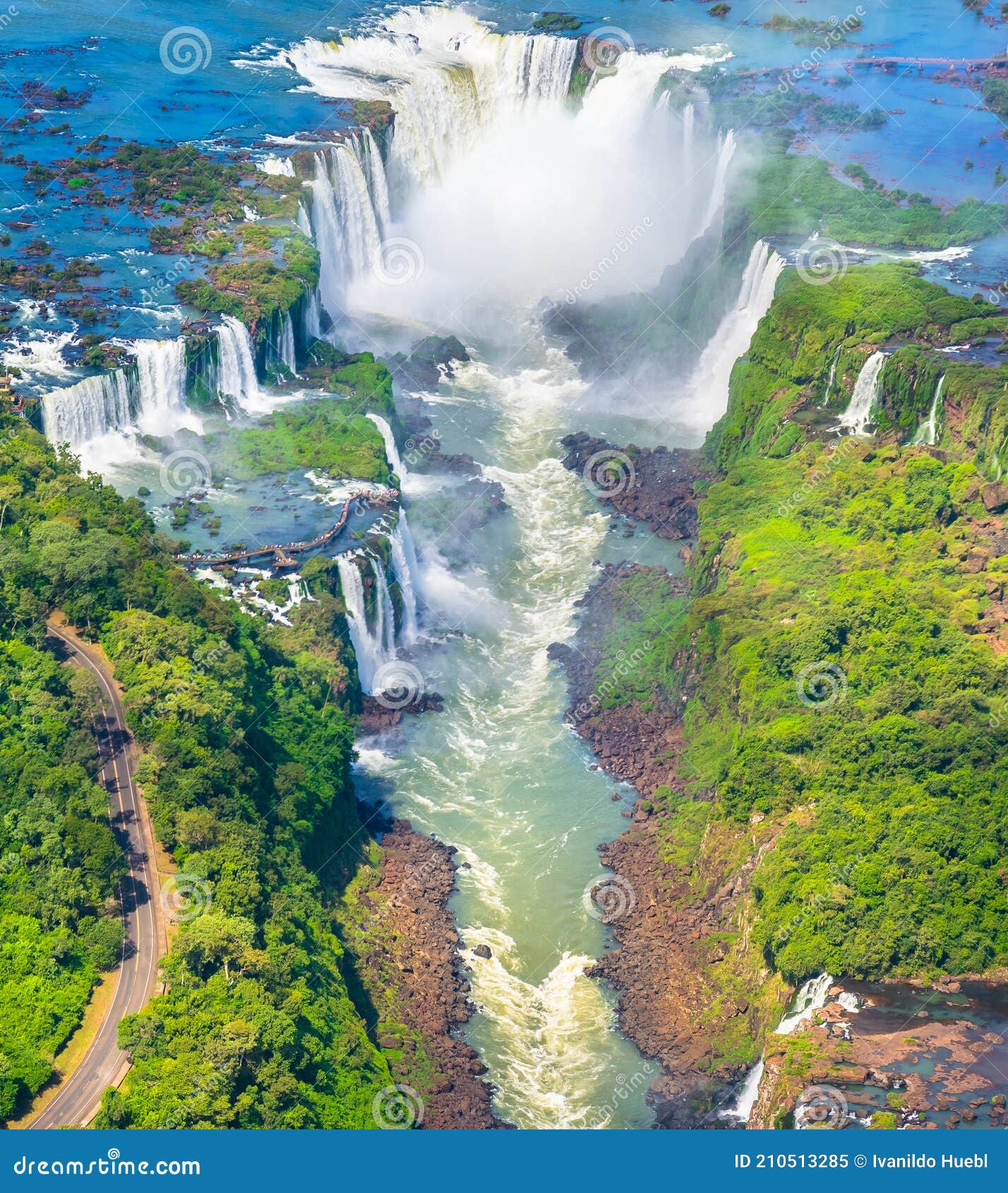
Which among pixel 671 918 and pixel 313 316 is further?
pixel 313 316

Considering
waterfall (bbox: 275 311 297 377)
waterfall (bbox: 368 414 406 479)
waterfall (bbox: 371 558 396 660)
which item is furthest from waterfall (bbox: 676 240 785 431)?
waterfall (bbox: 371 558 396 660)

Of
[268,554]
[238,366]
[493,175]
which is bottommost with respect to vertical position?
[493,175]

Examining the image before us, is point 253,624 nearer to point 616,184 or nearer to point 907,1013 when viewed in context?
point 907,1013

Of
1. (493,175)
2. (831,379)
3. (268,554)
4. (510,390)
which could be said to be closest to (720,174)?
(493,175)

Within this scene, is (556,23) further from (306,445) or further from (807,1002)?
(807,1002)

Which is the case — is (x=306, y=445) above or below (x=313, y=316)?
below

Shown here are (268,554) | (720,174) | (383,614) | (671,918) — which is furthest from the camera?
(720,174)

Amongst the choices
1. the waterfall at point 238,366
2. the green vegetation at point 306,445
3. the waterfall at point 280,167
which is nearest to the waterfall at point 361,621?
the green vegetation at point 306,445
